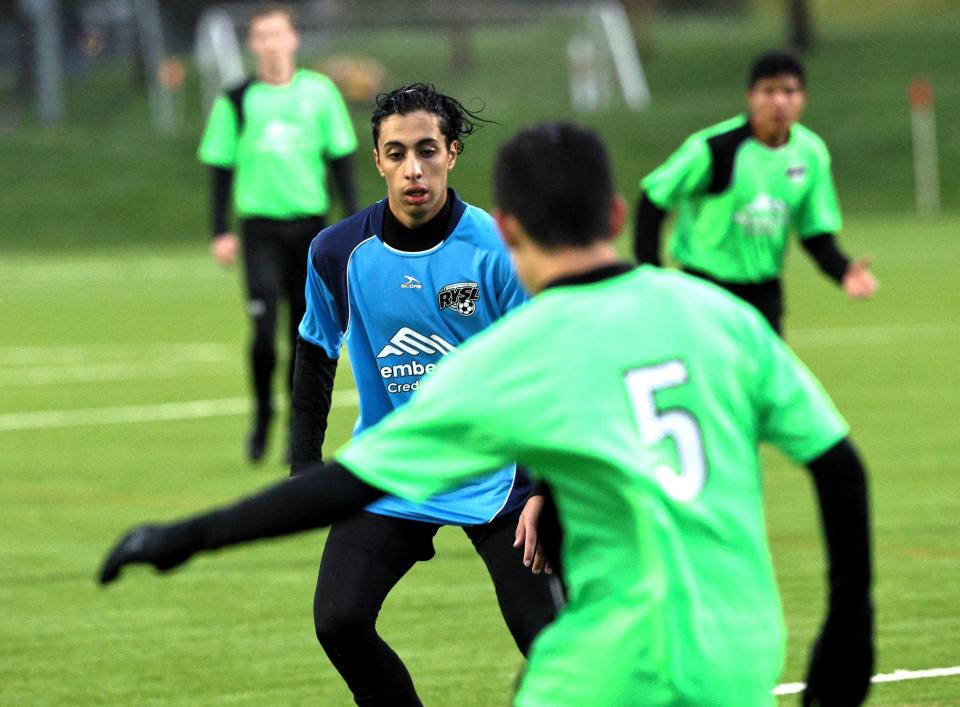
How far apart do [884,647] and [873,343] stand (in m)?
12.0

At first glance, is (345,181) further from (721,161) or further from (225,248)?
(721,161)

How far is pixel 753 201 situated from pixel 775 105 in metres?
0.52

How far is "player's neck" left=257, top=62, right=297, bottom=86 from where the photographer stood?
42.4 feet

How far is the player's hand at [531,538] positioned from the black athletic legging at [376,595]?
0.68ft

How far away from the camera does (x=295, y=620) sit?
816cm

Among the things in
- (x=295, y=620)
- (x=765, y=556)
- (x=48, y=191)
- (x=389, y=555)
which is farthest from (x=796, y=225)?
(x=48, y=191)

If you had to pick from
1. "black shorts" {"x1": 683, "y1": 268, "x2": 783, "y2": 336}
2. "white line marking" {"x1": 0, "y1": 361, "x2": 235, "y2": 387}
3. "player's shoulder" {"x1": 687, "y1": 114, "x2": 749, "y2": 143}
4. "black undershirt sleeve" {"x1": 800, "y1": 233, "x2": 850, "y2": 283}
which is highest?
"player's shoulder" {"x1": 687, "y1": 114, "x2": 749, "y2": 143}

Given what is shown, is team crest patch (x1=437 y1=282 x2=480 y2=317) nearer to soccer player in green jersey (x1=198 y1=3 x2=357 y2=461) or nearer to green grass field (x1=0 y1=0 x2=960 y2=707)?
green grass field (x1=0 y1=0 x2=960 y2=707)

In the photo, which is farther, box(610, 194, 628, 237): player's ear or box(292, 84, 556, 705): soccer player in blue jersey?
box(292, 84, 556, 705): soccer player in blue jersey

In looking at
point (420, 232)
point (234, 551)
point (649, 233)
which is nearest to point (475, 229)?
point (420, 232)

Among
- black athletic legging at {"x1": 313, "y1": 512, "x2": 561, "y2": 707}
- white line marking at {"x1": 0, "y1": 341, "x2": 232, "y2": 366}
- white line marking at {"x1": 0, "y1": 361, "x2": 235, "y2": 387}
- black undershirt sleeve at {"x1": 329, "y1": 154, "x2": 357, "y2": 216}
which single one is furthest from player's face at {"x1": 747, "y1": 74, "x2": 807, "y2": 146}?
white line marking at {"x1": 0, "y1": 341, "x2": 232, "y2": 366}

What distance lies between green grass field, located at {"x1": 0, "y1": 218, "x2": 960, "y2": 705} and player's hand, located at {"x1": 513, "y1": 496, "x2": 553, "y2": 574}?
180 centimetres

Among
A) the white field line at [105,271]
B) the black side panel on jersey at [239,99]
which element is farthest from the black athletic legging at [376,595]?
the white field line at [105,271]

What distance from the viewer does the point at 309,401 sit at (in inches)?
222
